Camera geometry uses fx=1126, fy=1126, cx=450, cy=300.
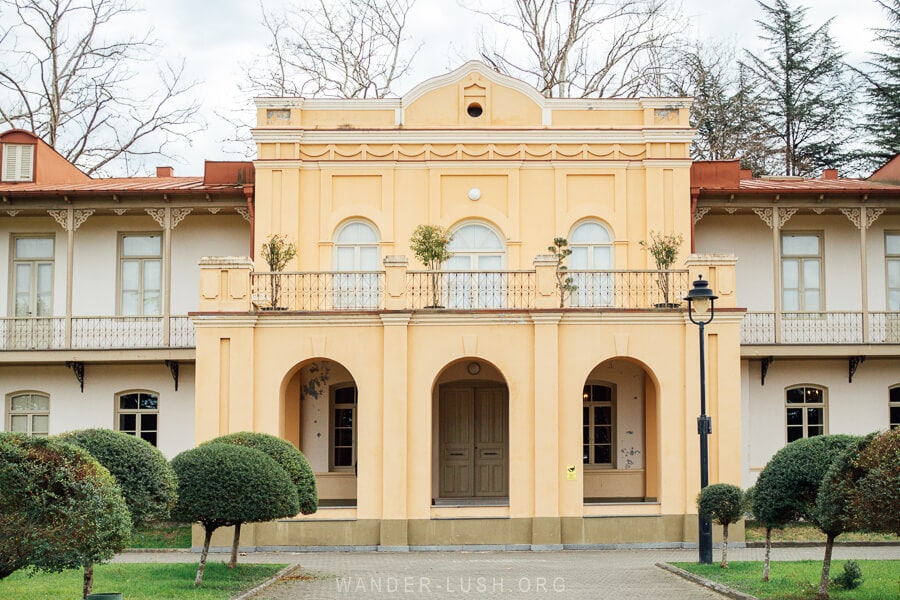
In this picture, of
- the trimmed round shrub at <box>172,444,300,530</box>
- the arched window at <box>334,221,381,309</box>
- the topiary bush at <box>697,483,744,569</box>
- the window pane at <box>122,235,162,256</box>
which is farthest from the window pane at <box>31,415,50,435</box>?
the topiary bush at <box>697,483,744,569</box>

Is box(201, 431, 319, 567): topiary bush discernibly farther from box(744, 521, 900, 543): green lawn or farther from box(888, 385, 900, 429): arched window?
box(888, 385, 900, 429): arched window

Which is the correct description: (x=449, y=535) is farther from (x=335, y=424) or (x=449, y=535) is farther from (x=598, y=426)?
(x=598, y=426)

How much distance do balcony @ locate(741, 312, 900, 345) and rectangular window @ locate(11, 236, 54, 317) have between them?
15309mm

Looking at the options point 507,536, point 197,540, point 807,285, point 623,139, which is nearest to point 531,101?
point 623,139

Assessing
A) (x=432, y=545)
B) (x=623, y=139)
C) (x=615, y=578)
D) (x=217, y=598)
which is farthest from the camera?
(x=623, y=139)

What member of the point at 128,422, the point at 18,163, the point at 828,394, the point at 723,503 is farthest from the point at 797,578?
the point at 18,163

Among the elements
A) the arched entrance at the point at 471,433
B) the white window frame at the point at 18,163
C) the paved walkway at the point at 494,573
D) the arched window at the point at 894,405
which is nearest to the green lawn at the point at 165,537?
the paved walkway at the point at 494,573

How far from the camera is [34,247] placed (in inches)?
993

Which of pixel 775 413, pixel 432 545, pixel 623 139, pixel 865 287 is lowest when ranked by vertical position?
pixel 432 545

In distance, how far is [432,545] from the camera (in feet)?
66.2

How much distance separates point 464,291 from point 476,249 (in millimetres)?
2571

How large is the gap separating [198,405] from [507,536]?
6.09 m

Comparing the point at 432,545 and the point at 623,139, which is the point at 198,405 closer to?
the point at 432,545

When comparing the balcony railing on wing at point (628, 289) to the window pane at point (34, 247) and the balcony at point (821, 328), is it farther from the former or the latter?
the window pane at point (34, 247)
